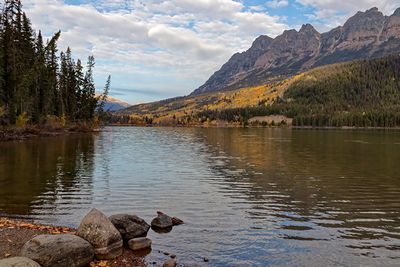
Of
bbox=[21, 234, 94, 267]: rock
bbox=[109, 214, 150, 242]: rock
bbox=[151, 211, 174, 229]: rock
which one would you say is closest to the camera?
bbox=[21, 234, 94, 267]: rock

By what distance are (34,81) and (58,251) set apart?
111890 mm

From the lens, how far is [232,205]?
31172mm

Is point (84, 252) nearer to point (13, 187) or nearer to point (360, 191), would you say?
point (13, 187)

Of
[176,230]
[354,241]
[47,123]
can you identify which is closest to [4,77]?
[47,123]

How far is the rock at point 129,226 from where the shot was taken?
21.5 metres

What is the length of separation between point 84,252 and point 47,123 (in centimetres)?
11131

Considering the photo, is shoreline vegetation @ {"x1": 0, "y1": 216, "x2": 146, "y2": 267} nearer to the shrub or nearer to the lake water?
the lake water

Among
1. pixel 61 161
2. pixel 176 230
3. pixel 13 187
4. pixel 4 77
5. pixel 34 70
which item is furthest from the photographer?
pixel 34 70

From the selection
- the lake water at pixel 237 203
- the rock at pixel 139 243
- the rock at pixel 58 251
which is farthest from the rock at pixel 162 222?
the rock at pixel 58 251

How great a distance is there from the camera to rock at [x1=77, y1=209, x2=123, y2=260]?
63.2ft

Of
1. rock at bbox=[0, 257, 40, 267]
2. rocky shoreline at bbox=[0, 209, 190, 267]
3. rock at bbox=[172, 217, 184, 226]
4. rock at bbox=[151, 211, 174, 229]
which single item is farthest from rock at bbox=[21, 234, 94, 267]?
rock at bbox=[172, 217, 184, 226]

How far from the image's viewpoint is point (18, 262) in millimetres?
14641

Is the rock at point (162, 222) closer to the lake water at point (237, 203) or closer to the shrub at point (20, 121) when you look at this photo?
the lake water at point (237, 203)

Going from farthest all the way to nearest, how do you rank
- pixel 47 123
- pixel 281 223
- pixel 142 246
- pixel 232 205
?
pixel 47 123, pixel 232 205, pixel 281 223, pixel 142 246
